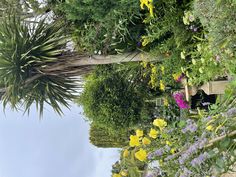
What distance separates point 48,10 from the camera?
7.79 metres

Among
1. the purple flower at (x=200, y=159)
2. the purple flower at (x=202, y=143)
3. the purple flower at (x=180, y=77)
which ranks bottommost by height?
the purple flower at (x=200, y=159)

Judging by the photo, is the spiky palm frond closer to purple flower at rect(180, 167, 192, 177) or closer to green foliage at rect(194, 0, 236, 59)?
green foliage at rect(194, 0, 236, 59)

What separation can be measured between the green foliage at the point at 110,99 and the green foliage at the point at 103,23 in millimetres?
1139

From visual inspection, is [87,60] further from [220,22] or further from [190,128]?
[190,128]

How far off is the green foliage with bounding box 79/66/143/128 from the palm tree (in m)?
0.85

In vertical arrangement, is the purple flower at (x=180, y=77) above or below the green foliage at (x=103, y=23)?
below

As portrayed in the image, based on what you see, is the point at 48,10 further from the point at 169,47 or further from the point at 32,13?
the point at 169,47

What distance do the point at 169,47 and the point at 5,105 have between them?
10.5ft

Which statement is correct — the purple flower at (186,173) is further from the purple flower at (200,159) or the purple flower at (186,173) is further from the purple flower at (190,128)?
the purple flower at (190,128)

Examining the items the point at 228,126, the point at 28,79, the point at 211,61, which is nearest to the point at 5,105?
the point at 28,79

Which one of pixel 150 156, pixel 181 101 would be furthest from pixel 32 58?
pixel 150 156

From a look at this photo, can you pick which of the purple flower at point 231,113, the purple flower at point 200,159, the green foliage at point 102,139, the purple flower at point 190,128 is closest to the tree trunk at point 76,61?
the purple flower at point 190,128

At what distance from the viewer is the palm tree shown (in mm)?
7418

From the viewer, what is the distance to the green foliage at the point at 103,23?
6.55m
